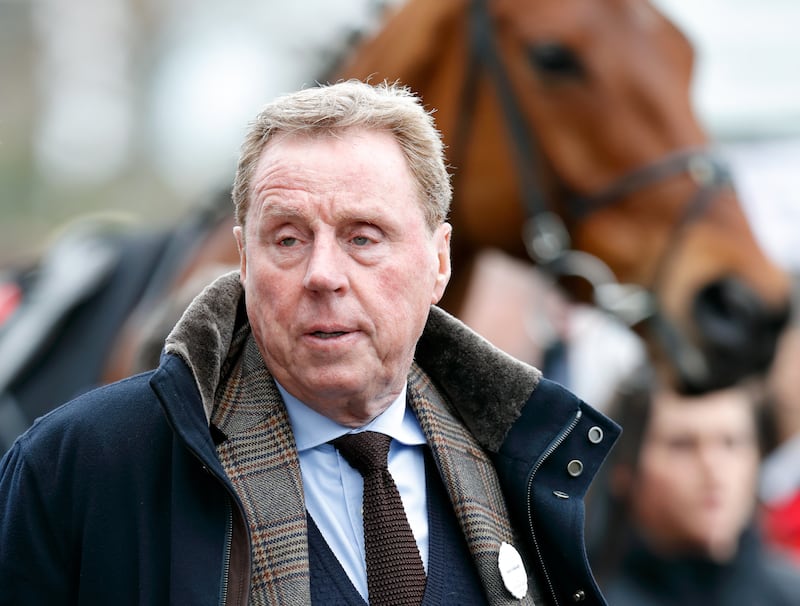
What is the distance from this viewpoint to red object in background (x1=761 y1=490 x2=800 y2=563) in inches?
273

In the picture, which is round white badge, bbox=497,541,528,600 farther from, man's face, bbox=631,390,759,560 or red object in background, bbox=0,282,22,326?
man's face, bbox=631,390,759,560

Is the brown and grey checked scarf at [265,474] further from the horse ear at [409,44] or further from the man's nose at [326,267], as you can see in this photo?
the horse ear at [409,44]

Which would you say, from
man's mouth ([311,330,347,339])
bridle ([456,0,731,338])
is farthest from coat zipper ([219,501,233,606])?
bridle ([456,0,731,338])

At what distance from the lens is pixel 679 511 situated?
196 inches

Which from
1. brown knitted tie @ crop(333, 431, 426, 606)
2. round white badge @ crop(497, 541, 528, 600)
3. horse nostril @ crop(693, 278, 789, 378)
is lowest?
horse nostril @ crop(693, 278, 789, 378)

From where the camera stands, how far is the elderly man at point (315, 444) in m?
1.91

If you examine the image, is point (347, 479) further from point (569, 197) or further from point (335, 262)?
point (569, 197)

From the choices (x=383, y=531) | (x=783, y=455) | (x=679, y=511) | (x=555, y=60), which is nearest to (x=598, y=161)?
(x=555, y=60)

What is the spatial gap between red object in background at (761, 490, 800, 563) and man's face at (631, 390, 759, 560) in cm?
180

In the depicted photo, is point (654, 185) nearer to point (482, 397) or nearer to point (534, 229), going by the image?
point (534, 229)

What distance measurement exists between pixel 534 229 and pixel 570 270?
18 centimetres

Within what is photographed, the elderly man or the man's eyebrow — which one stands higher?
the man's eyebrow

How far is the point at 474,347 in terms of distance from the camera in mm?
2350

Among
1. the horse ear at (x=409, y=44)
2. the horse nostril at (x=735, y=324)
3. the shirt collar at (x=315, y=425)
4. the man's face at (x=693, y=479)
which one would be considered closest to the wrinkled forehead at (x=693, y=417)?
the man's face at (x=693, y=479)
